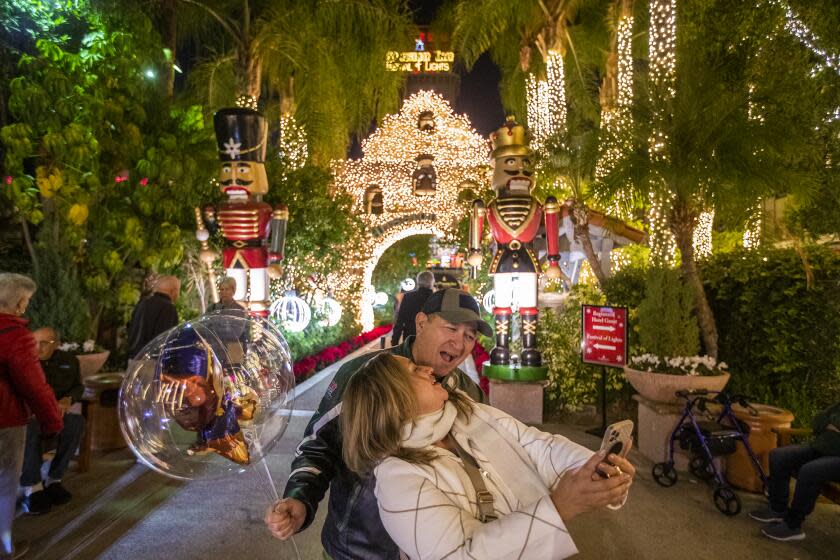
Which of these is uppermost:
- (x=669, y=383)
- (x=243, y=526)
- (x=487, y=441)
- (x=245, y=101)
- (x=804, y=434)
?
(x=245, y=101)

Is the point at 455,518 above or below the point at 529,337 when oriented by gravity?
above

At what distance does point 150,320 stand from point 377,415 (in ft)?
15.4

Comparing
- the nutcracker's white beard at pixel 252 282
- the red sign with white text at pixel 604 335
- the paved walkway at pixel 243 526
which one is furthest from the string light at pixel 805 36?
the nutcracker's white beard at pixel 252 282

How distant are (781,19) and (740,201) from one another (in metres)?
2.06

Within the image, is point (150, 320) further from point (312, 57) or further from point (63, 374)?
point (312, 57)

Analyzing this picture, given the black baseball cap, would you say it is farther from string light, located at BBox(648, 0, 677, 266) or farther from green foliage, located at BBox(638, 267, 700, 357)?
string light, located at BBox(648, 0, 677, 266)

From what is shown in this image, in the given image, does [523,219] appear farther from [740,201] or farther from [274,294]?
[274,294]

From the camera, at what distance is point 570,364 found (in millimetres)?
7477

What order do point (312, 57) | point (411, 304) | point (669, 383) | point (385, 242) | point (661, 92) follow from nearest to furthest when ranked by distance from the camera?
point (669, 383), point (661, 92), point (411, 304), point (312, 57), point (385, 242)

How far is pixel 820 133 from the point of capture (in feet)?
20.4

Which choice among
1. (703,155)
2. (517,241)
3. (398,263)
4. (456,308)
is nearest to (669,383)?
(703,155)

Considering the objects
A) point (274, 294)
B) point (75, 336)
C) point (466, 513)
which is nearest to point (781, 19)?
point (466, 513)

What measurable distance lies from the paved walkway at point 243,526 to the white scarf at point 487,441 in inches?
96.4

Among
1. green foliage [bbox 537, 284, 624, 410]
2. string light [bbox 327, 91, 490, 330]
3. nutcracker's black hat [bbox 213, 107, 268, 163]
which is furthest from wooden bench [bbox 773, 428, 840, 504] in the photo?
string light [bbox 327, 91, 490, 330]
